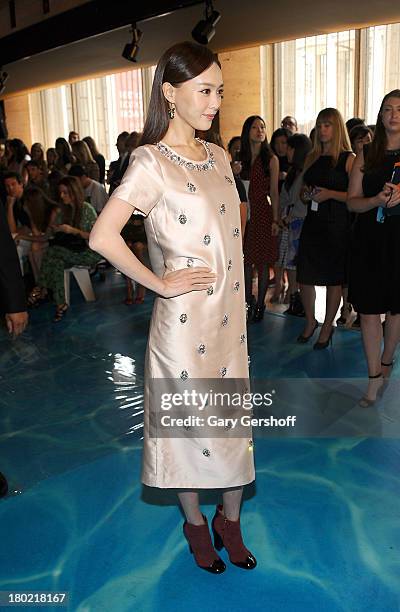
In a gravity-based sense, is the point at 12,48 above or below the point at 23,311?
above

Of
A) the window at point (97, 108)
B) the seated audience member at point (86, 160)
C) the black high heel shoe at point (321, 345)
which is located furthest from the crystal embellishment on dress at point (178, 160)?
the window at point (97, 108)

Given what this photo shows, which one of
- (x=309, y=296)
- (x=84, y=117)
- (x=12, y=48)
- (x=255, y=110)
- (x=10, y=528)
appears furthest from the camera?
(x=84, y=117)

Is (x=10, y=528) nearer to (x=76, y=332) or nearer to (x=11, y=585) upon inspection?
(x=11, y=585)

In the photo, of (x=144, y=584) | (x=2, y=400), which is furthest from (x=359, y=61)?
(x=144, y=584)

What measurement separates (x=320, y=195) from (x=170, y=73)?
7.01 ft

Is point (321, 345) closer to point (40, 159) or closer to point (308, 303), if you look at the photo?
point (308, 303)

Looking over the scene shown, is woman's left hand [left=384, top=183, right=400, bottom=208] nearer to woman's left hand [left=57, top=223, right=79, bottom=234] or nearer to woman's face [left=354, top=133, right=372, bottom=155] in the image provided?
woman's face [left=354, top=133, right=372, bottom=155]

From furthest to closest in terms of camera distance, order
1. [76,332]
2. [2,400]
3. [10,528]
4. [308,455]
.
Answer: [76,332], [2,400], [308,455], [10,528]

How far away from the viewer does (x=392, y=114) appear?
2809 mm

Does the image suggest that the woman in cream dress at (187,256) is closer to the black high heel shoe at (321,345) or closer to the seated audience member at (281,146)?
the black high heel shoe at (321,345)

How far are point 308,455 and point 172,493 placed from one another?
0.62 meters

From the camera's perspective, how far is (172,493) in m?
2.49

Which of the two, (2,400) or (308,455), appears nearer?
(308,455)

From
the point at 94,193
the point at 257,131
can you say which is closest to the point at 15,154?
the point at 94,193
